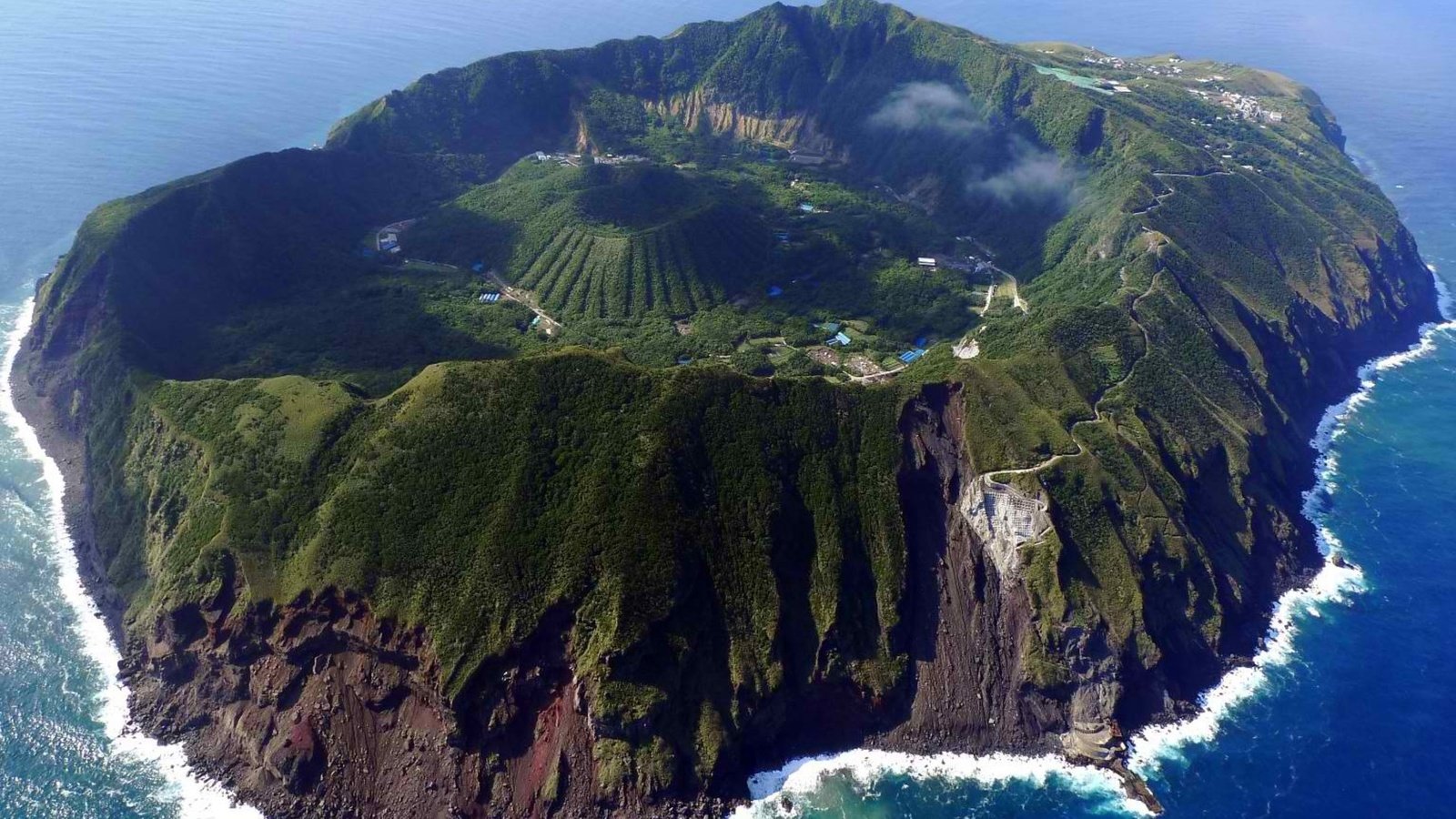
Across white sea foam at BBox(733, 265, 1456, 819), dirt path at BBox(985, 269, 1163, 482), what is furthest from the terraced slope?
white sea foam at BBox(733, 265, 1456, 819)

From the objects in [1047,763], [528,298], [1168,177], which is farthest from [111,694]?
[1168,177]

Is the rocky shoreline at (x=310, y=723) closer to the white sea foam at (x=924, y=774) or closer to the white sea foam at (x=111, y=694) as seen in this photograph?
the white sea foam at (x=924, y=774)

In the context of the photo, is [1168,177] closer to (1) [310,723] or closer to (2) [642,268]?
(2) [642,268]

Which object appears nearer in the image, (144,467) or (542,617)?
(542,617)

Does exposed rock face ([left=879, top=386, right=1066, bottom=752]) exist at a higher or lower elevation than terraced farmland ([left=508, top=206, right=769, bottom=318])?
lower

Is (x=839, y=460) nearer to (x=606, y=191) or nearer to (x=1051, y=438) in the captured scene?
(x=1051, y=438)

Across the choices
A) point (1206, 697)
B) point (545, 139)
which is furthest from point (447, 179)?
point (1206, 697)

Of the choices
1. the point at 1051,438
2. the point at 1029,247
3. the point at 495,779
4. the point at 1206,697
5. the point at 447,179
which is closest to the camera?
the point at 495,779

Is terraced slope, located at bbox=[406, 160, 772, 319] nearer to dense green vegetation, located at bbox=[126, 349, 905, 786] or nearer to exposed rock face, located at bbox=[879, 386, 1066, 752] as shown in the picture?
dense green vegetation, located at bbox=[126, 349, 905, 786]

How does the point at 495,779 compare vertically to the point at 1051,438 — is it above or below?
below
